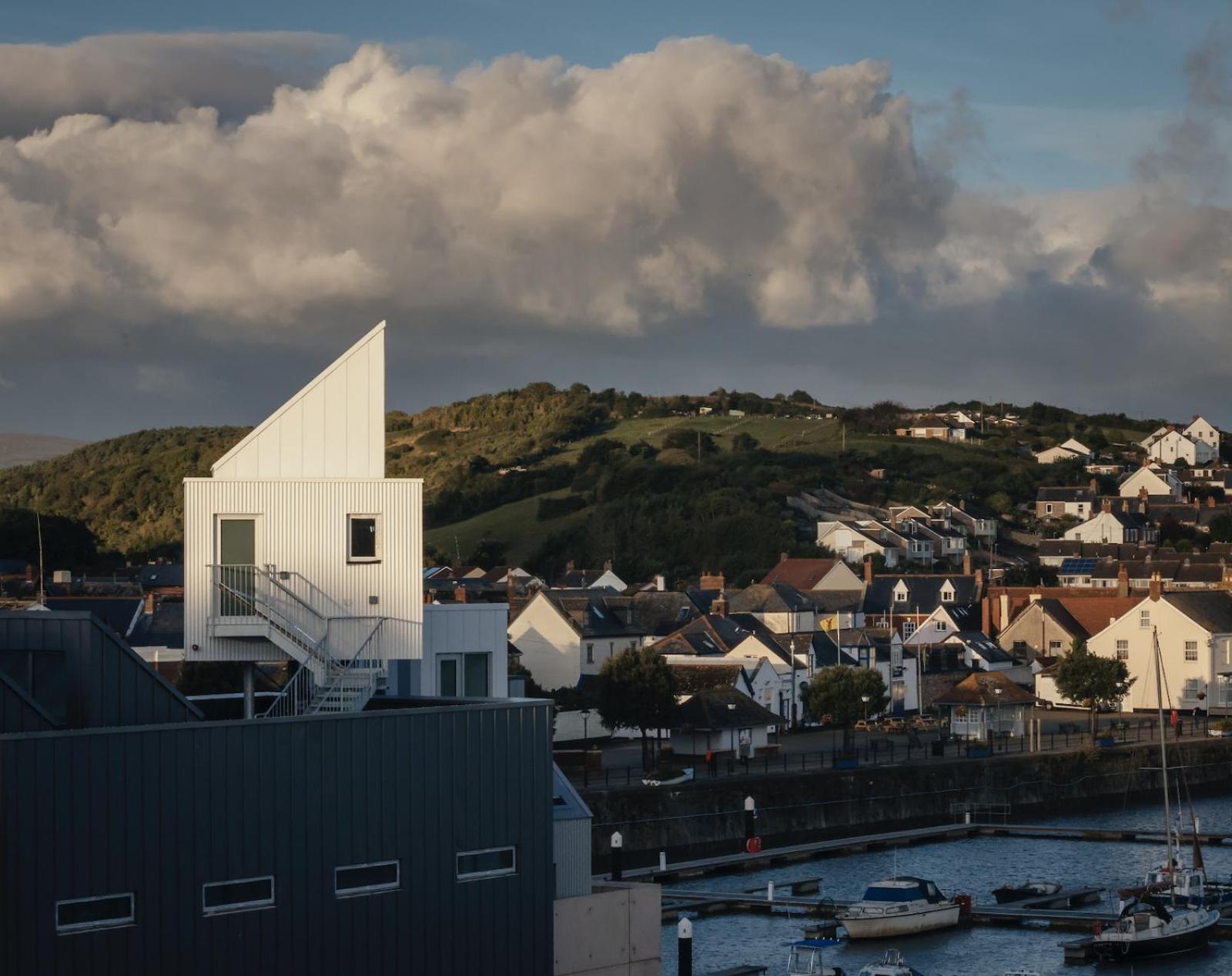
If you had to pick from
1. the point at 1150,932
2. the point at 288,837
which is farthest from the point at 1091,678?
the point at 288,837

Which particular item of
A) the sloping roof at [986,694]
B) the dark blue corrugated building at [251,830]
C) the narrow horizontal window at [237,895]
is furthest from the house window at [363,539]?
the sloping roof at [986,694]

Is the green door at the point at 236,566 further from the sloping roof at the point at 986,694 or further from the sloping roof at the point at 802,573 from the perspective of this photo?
the sloping roof at the point at 802,573

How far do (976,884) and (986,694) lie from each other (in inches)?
1017

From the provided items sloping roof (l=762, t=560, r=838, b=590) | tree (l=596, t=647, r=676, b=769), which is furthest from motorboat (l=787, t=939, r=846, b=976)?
sloping roof (l=762, t=560, r=838, b=590)

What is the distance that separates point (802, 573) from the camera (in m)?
120

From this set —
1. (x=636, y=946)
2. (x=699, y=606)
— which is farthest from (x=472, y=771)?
(x=699, y=606)

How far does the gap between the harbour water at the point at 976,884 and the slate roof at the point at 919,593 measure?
36.4m

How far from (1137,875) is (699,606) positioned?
4075cm

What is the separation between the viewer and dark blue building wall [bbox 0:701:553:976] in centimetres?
1923

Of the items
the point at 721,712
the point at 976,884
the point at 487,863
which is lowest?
the point at 976,884

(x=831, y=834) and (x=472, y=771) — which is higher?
(x=472, y=771)

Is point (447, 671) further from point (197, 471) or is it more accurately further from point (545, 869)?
point (197, 471)

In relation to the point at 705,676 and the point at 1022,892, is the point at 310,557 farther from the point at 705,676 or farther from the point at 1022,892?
the point at 705,676

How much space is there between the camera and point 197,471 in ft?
523
